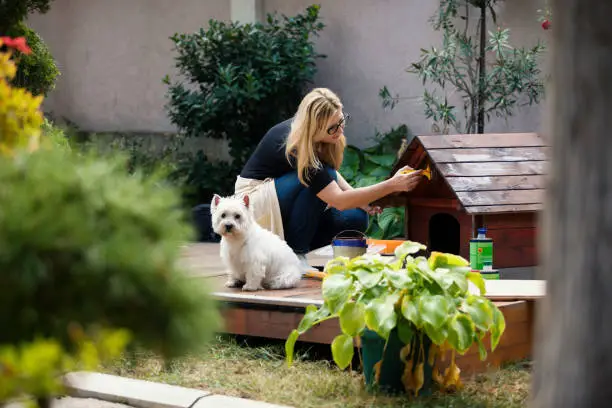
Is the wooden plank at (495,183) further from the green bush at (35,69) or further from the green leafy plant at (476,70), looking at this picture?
the green bush at (35,69)

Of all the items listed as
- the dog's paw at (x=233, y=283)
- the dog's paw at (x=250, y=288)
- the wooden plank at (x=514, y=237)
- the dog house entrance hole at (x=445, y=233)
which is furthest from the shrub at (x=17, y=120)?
the dog house entrance hole at (x=445, y=233)

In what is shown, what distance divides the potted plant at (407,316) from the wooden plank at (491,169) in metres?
1.72

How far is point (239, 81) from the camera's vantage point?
422 inches

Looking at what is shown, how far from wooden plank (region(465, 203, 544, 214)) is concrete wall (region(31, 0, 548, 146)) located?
4.01 meters

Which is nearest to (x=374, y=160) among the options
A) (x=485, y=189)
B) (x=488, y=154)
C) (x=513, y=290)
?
(x=488, y=154)

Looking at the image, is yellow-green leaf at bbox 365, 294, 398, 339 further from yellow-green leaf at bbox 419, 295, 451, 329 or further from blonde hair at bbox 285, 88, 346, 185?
blonde hair at bbox 285, 88, 346, 185

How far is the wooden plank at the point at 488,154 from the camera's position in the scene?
19.4ft

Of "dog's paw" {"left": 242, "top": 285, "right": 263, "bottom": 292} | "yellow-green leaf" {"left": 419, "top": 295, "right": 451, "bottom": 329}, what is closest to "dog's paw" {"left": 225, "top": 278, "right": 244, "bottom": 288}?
"dog's paw" {"left": 242, "top": 285, "right": 263, "bottom": 292}

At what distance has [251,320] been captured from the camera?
514 cm

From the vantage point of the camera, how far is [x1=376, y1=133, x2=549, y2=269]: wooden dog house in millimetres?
5711

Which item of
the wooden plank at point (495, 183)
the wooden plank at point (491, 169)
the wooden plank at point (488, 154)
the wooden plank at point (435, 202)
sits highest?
the wooden plank at point (488, 154)

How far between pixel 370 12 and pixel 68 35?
4773 millimetres

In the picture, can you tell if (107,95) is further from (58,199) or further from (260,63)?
(58,199)

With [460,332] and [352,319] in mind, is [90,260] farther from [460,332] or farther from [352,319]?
[460,332]
